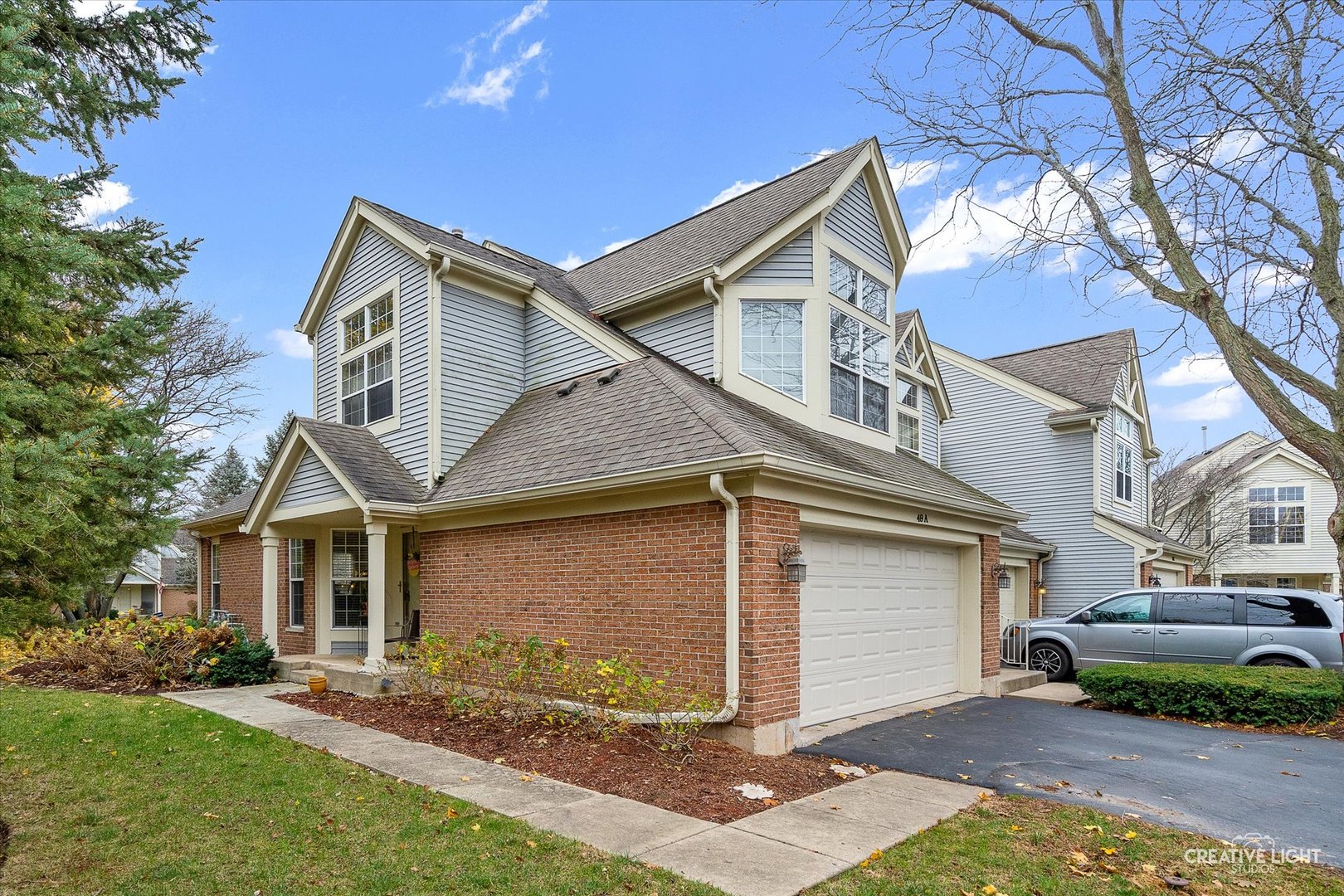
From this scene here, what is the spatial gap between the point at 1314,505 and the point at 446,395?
117ft

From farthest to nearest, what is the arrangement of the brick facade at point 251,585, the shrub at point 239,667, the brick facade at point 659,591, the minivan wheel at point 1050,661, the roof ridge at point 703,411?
the brick facade at point 251,585 → the minivan wheel at point 1050,661 → the shrub at point 239,667 → the roof ridge at point 703,411 → the brick facade at point 659,591

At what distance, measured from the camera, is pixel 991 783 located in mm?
6766

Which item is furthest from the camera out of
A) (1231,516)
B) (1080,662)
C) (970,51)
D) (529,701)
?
(1231,516)

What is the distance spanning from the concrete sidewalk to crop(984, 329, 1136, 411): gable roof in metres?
16.0

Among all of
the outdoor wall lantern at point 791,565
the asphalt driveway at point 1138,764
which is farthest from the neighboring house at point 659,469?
the asphalt driveway at point 1138,764

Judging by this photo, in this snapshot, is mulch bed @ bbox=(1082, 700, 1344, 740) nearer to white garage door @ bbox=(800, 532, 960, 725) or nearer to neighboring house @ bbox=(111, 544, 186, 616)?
white garage door @ bbox=(800, 532, 960, 725)

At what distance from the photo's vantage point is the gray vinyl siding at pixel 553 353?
11852 mm

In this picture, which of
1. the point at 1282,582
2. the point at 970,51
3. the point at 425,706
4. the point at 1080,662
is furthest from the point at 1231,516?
the point at 425,706

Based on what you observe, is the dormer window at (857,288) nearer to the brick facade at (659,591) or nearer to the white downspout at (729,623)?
the brick facade at (659,591)

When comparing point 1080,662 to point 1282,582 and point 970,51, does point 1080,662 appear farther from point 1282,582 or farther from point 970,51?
point 1282,582

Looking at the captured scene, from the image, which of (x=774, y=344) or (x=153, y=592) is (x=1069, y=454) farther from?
(x=153, y=592)

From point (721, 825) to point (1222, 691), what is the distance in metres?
8.21

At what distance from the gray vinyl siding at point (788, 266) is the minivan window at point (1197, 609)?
8255 millimetres

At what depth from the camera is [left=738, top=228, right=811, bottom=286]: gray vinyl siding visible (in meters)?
11.0
